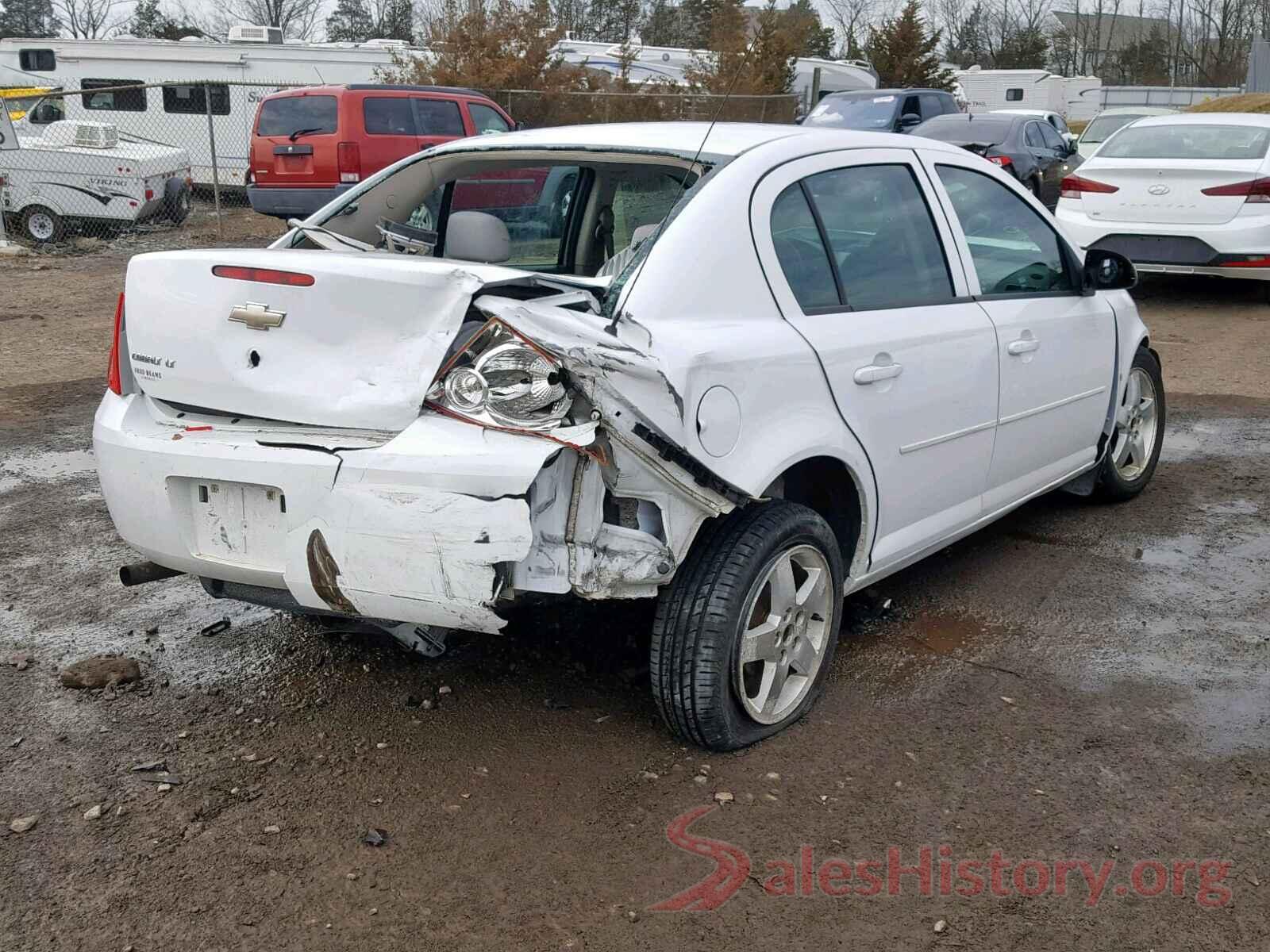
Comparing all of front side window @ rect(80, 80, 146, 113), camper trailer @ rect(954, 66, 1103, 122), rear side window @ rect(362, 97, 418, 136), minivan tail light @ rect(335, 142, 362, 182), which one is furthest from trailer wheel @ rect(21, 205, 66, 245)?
camper trailer @ rect(954, 66, 1103, 122)

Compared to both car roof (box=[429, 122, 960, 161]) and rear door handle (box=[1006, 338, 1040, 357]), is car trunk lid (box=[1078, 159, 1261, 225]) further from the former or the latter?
car roof (box=[429, 122, 960, 161])

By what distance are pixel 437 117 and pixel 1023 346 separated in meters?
12.2

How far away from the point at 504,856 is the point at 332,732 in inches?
32.4

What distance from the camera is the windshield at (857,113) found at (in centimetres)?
1780

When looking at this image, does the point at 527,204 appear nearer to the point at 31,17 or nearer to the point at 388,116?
the point at 388,116

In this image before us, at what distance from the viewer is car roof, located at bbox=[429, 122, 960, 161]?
12.2 ft

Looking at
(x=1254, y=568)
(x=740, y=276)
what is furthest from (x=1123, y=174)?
(x=740, y=276)

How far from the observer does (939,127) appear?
1677cm

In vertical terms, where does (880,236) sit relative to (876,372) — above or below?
above

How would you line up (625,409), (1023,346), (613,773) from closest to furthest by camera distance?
(625,409)
(613,773)
(1023,346)

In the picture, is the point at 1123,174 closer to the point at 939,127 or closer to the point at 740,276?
the point at 939,127

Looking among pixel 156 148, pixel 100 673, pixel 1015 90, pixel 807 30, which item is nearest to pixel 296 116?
pixel 156 148

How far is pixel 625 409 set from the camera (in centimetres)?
291

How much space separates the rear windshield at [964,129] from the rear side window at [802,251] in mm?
13693
